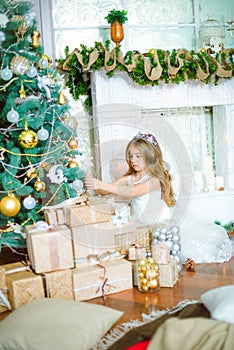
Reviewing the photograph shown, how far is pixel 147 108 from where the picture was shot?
4535 millimetres

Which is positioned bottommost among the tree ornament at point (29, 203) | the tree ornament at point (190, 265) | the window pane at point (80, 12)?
the tree ornament at point (190, 265)

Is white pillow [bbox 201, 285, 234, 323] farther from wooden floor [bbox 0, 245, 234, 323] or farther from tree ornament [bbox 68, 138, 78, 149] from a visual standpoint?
tree ornament [bbox 68, 138, 78, 149]

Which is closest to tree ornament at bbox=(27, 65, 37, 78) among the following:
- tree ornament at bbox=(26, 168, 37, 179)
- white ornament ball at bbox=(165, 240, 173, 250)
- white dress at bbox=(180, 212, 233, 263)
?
tree ornament at bbox=(26, 168, 37, 179)

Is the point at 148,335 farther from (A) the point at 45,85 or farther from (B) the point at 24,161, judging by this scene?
(A) the point at 45,85

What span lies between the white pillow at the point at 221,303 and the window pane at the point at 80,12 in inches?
126

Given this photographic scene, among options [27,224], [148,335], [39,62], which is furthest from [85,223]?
[39,62]

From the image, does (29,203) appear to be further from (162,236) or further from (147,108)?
(147,108)

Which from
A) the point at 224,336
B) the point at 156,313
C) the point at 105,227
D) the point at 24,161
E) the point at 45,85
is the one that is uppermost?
the point at 45,85

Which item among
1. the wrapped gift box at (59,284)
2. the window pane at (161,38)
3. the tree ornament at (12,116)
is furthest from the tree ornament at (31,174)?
the window pane at (161,38)

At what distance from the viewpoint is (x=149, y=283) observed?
2998mm

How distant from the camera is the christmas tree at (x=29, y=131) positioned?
130 inches

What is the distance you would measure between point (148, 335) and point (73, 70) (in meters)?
2.73

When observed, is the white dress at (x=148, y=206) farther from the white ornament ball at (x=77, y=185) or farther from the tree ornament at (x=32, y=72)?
the tree ornament at (x=32, y=72)

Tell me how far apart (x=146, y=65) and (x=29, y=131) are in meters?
1.42
